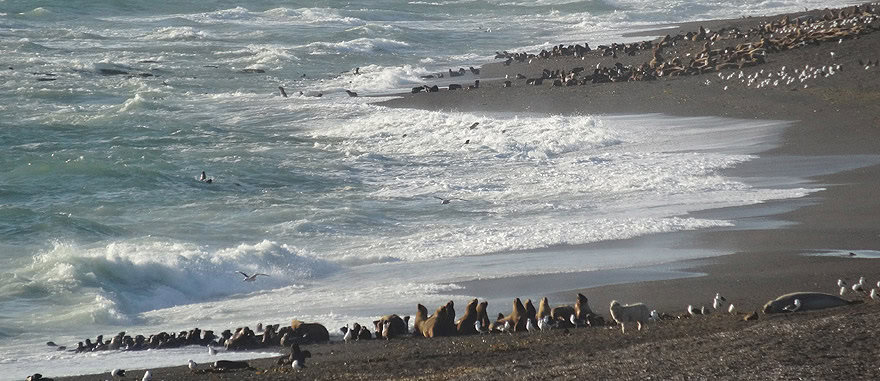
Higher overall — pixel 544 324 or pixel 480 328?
pixel 544 324

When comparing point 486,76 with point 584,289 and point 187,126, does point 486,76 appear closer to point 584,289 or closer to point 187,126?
point 187,126

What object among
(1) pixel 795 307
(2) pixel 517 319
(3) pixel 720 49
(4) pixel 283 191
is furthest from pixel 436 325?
(3) pixel 720 49

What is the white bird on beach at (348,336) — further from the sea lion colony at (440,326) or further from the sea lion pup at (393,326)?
the sea lion pup at (393,326)

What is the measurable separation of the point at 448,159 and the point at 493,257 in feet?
24.5

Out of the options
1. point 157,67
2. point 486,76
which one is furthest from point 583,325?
point 157,67

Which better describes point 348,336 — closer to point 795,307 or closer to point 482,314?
point 482,314

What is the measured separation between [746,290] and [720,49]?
18.6 meters

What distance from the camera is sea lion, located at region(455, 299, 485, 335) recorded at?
10000 mm

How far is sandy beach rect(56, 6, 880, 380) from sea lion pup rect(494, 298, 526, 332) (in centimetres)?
25

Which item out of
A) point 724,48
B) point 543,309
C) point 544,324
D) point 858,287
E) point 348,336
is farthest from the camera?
point 724,48

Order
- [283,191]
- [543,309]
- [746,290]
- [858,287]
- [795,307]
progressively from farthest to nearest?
[283,191] → [746,290] → [543,309] → [858,287] → [795,307]

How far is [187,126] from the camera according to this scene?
2492 cm

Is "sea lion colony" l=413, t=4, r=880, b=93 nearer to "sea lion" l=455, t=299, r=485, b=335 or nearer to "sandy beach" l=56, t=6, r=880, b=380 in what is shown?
"sandy beach" l=56, t=6, r=880, b=380

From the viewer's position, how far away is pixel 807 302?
375 inches
